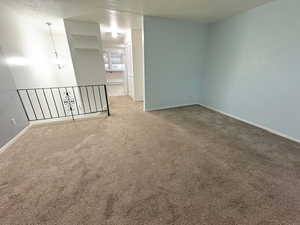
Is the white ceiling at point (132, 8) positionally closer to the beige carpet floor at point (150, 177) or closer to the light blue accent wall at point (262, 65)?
the light blue accent wall at point (262, 65)

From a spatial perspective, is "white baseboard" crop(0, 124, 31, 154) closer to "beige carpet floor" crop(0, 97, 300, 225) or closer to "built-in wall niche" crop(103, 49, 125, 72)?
"beige carpet floor" crop(0, 97, 300, 225)

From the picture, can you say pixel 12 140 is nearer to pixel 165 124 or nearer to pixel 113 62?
pixel 165 124

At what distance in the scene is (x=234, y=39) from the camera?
10.5 feet

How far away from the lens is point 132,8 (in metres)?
2.79

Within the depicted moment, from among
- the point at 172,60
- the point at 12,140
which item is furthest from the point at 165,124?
the point at 12,140

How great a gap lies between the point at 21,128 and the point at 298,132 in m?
5.39

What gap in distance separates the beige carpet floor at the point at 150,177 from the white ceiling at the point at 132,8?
100 inches

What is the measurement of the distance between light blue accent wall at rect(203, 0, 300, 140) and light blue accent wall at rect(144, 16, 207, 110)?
0.53 metres

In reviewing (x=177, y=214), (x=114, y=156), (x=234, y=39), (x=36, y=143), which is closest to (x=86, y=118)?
(x=36, y=143)

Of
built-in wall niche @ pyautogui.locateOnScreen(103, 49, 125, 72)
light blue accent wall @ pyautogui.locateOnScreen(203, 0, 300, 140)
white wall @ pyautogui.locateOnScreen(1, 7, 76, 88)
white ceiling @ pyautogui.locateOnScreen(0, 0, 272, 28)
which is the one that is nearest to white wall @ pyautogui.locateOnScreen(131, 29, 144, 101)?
white ceiling @ pyautogui.locateOnScreen(0, 0, 272, 28)

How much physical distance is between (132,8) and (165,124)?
269cm

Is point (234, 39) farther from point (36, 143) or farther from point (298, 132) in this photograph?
point (36, 143)

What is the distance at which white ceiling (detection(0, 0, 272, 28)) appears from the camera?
2.47m

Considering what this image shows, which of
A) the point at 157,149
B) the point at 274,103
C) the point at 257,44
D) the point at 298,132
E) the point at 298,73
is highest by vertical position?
the point at 257,44
